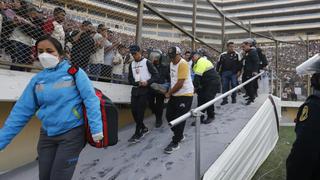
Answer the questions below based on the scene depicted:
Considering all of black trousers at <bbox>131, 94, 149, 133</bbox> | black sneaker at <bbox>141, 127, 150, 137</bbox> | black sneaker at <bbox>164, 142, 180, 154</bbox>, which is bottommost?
black sneaker at <bbox>164, 142, 180, 154</bbox>

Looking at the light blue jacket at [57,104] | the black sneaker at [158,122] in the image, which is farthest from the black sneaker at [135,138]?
the light blue jacket at [57,104]

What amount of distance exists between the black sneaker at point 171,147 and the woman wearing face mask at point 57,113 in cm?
195

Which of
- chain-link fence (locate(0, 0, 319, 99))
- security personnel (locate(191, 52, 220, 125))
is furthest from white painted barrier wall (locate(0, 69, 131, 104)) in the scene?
security personnel (locate(191, 52, 220, 125))

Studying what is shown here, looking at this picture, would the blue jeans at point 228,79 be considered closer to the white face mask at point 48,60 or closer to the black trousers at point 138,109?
the black trousers at point 138,109

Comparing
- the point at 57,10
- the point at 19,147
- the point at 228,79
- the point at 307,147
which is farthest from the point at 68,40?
the point at 307,147

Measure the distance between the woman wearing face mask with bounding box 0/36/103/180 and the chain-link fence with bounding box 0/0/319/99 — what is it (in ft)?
5.78

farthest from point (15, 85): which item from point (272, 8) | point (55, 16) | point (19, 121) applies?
point (272, 8)

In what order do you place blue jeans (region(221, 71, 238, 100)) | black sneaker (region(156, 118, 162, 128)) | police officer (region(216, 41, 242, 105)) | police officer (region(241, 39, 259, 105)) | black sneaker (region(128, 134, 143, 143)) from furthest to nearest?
blue jeans (region(221, 71, 238, 100)) → police officer (region(216, 41, 242, 105)) → police officer (region(241, 39, 259, 105)) → black sneaker (region(156, 118, 162, 128)) → black sneaker (region(128, 134, 143, 143))

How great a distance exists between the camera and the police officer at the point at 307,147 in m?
1.94

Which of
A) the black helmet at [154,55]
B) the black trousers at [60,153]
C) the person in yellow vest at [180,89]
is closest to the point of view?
the black trousers at [60,153]

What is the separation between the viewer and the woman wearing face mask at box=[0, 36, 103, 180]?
9.12 feet

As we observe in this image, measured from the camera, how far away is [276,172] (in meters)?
5.48

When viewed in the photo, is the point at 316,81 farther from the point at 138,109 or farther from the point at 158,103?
the point at 158,103

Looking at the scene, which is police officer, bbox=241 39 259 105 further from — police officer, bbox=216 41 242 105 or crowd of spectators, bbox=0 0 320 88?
crowd of spectators, bbox=0 0 320 88
